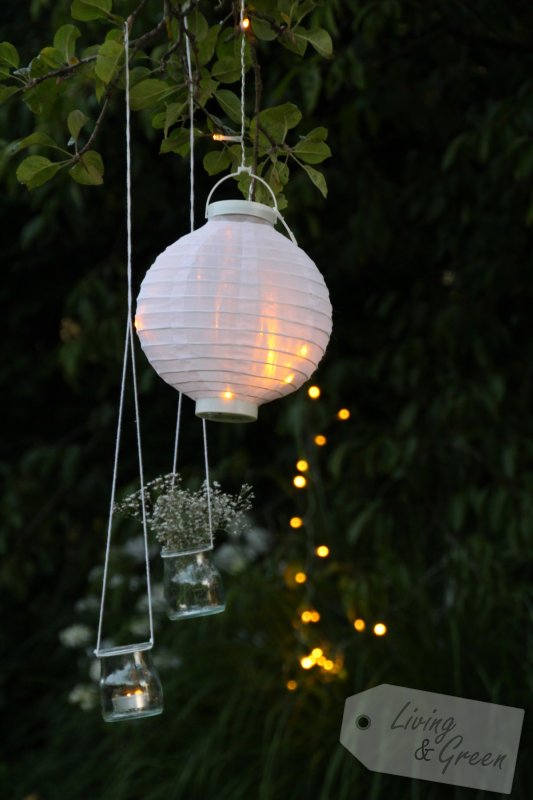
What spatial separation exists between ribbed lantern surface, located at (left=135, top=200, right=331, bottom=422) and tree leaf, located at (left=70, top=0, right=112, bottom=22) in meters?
0.28

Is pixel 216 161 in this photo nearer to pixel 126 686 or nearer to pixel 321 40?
pixel 321 40

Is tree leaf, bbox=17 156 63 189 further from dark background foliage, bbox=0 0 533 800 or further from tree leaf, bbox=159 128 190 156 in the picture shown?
dark background foliage, bbox=0 0 533 800

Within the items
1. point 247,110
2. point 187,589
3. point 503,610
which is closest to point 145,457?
Result: point 503,610

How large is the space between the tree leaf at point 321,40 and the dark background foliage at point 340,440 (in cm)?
86

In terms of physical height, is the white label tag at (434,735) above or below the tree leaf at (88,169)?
below

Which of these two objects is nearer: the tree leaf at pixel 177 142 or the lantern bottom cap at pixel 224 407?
the lantern bottom cap at pixel 224 407

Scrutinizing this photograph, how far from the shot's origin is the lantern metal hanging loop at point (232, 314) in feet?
4.28

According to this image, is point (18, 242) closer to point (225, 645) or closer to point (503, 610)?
point (225, 645)

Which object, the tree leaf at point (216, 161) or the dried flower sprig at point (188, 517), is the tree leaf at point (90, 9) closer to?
the tree leaf at point (216, 161)

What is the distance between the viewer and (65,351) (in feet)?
10.2

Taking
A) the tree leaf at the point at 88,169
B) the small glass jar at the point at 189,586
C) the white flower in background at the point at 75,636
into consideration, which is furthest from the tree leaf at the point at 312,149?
the white flower in background at the point at 75,636

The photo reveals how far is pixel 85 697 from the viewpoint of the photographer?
9.95 ft

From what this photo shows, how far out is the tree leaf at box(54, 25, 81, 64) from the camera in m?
1.48

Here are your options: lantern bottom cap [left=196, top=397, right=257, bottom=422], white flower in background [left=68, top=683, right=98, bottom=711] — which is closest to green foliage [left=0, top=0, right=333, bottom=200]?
lantern bottom cap [left=196, top=397, right=257, bottom=422]
